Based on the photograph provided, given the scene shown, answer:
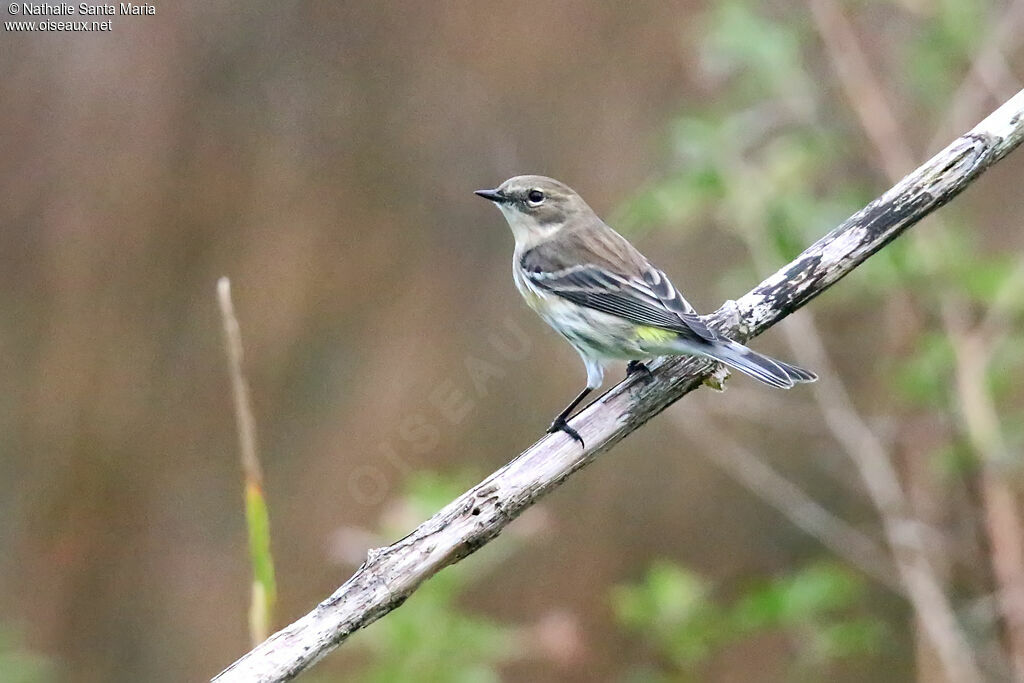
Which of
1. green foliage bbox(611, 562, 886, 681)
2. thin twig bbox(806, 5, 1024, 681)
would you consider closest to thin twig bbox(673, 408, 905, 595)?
green foliage bbox(611, 562, 886, 681)

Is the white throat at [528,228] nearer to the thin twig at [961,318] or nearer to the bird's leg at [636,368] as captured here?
the bird's leg at [636,368]

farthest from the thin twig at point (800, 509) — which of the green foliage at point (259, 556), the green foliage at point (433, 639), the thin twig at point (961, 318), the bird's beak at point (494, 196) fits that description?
the green foliage at point (259, 556)

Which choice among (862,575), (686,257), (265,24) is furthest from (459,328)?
(862,575)

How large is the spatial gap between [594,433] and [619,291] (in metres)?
1.06

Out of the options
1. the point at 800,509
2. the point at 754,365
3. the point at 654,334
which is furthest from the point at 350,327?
the point at 754,365

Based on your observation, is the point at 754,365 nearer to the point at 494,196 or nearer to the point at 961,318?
the point at 494,196

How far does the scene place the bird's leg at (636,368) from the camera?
3221 millimetres

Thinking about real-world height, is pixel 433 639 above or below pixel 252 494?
below

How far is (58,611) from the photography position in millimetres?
6602

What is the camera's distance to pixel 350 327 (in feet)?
23.3

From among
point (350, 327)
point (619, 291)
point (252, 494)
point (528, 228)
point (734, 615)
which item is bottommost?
point (734, 615)

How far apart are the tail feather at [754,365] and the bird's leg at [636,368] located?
0.60 ft

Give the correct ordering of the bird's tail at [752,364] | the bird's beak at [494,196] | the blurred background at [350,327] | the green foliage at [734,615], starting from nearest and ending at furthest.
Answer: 1. the bird's tail at [752,364]
2. the green foliage at [734,615]
3. the bird's beak at [494,196]
4. the blurred background at [350,327]

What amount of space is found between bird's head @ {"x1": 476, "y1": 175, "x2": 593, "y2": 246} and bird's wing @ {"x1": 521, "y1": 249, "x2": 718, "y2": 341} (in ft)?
0.58
